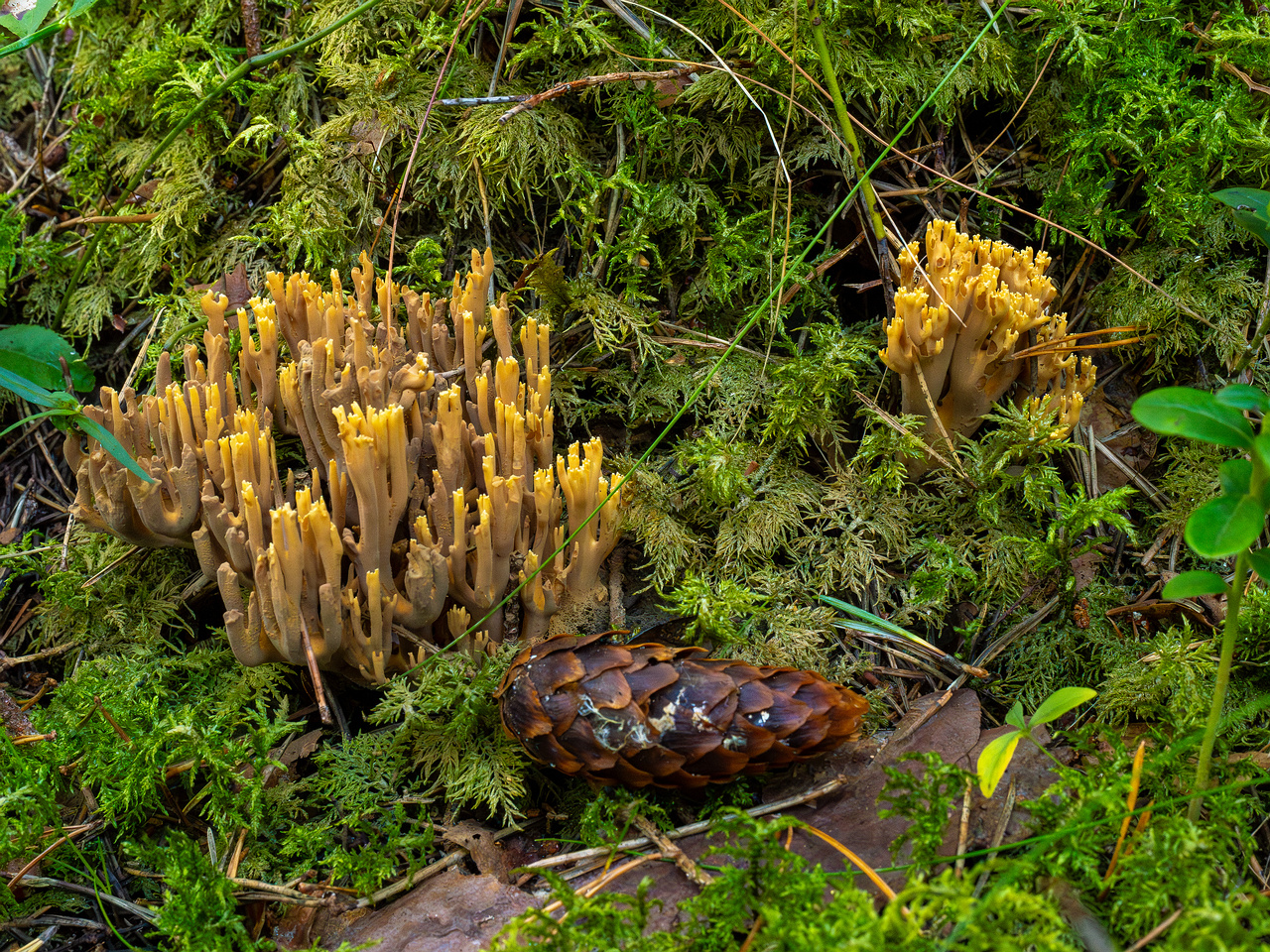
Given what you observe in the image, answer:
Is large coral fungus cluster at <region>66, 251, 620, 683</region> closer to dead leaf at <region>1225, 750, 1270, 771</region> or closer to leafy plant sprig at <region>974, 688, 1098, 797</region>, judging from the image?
leafy plant sprig at <region>974, 688, 1098, 797</region>

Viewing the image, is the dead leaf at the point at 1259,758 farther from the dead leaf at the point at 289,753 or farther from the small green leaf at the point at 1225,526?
the dead leaf at the point at 289,753

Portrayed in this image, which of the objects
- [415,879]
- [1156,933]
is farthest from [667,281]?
[1156,933]

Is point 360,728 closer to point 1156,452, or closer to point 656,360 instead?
point 656,360

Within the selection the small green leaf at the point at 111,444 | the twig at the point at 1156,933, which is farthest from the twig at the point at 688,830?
the small green leaf at the point at 111,444

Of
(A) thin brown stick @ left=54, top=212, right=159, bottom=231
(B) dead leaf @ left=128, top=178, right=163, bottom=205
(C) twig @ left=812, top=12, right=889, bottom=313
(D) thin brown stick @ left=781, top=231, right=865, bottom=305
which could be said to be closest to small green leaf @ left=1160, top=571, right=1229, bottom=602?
(C) twig @ left=812, top=12, right=889, bottom=313

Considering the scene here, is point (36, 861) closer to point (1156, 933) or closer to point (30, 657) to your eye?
point (30, 657)
